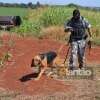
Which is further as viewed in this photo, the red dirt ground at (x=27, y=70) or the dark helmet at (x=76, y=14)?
the dark helmet at (x=76, y=14)

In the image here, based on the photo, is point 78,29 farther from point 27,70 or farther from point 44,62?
point 27,70

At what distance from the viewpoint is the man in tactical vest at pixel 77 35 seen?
11.4m

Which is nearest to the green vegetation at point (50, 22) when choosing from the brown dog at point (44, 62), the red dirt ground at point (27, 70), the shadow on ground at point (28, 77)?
the red dirt ground at point (27, 70)

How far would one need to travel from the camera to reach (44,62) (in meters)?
11.1

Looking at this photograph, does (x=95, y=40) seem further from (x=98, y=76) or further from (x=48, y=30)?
(x=98, y=76)

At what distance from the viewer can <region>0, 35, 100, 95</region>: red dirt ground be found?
34.5 ft

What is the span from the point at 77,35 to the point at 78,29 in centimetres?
16

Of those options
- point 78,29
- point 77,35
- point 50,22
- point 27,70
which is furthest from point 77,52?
point 50,22

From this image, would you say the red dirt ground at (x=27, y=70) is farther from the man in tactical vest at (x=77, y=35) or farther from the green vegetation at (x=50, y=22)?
the green vegetation at (x=50, y=22)

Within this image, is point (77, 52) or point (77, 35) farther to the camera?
point (77, 52)

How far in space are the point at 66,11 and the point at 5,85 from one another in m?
15.1

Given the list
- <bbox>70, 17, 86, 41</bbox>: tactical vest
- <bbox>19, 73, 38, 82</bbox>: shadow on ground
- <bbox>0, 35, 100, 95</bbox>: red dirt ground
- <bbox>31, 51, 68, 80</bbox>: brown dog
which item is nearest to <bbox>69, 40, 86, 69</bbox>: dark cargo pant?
<bbox>70, 17, 86, 41</bbox>: tactical vest

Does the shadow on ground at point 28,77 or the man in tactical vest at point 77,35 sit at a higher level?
the man in tactical vest at point 77,35

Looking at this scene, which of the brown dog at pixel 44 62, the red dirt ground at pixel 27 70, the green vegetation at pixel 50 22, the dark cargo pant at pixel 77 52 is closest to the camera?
the red dirt ground at pixel 27 70
